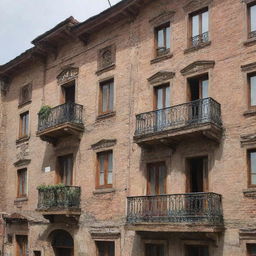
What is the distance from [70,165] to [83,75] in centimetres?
432

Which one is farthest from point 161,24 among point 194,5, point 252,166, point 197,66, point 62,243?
point 62,243

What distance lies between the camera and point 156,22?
65.2ft

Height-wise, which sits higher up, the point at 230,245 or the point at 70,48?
the point at 70,48

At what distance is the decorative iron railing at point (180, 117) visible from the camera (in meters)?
16.5

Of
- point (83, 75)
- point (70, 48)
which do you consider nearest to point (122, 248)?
point (83, 75)

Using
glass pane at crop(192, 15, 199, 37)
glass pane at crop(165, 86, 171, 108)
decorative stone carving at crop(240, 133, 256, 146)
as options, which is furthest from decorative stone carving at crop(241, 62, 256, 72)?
glass pane at crop(165, 86, 171, 108)

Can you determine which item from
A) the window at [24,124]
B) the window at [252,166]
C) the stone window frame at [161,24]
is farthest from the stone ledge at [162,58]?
the window at [24,124]

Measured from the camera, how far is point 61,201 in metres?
21.2

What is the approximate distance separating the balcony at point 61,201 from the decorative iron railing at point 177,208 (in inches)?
142

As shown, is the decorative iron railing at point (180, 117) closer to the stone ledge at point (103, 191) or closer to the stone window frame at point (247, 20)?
the stone window frame at point (247, 20)

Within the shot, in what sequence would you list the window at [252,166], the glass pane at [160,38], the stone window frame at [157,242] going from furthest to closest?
the glass pane at [160,38], the stone window frame at [157,242], the window at [252,166]

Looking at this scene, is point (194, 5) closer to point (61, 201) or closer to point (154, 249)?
point (154, 249)

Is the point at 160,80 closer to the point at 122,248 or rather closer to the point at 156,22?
the point at 156,22

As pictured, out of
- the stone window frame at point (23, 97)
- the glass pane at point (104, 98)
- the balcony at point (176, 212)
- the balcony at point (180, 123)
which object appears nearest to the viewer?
the balcony at point (176, 212)
